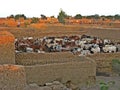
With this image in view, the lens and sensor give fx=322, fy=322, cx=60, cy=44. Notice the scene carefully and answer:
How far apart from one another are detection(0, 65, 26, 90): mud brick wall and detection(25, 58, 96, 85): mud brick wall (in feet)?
11.5

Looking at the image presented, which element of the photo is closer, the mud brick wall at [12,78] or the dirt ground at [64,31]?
the mud brick wall at [12,78]

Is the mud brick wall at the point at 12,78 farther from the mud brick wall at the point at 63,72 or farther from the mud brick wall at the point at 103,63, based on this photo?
the mud brick wall at the point at 103,63

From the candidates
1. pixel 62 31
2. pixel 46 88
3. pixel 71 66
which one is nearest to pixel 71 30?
pixel 62 31

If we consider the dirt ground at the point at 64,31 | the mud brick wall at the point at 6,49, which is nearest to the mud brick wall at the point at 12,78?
the mud brick wall at the point at 6,49

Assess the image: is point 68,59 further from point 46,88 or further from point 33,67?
Result: point 46,88

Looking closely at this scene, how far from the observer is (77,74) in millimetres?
12164

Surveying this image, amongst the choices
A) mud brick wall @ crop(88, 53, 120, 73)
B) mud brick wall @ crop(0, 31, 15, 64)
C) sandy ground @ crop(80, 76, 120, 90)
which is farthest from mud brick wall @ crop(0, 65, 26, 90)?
mud brick wall @ crop(88, 53, 120, 73)

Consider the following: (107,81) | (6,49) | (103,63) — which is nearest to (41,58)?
(6,49)

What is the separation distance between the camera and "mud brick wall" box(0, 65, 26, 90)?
741 cm

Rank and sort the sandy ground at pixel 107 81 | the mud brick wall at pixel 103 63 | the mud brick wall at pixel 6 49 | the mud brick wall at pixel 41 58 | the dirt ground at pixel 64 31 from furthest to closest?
1. the dirt ground at pixel 64 31
2. the mud brick wall at pixel 103 63
3. the mud brick wall at pixel 41 58
4. the sandy ground at pixel 107 81
5. the mud brick wall at pixel 6 49

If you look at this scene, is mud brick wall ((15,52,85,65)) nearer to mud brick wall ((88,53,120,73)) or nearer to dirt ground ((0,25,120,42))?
mud brick wall ((88,53,120,73))

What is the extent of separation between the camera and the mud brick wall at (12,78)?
741 centimetres

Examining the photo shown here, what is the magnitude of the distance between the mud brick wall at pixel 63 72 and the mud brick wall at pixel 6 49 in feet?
2.29

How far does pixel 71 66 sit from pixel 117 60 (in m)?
3.64
